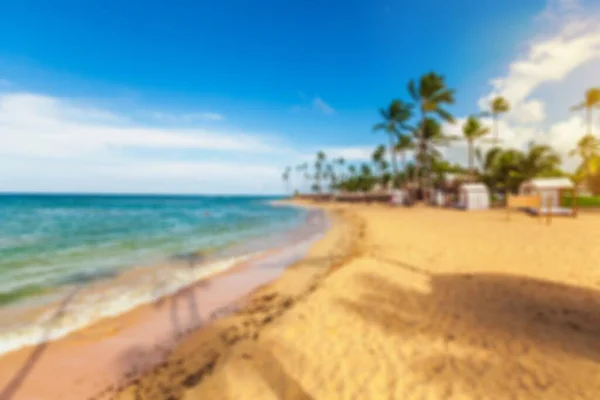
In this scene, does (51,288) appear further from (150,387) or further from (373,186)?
(373,186)

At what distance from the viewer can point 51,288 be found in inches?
284

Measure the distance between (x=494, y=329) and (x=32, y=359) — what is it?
6.45 meters

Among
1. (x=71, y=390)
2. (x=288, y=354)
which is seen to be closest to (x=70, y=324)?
(x=71, y=390)

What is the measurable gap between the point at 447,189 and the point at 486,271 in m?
36.9

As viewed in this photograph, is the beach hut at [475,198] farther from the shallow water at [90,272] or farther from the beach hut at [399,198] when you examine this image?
the shallow water at [90,272]

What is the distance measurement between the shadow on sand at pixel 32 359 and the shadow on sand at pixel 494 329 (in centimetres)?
451

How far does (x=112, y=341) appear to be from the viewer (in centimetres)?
463

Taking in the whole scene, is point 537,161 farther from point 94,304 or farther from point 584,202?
point 94,304

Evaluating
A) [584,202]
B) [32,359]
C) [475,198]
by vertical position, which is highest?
[475,198]

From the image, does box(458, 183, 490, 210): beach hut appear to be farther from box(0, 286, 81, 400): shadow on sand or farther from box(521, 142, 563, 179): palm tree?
box(0, 286, 81, 400): shadow on sand

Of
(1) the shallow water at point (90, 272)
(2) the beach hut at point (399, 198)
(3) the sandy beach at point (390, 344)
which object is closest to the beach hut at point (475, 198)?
(2) the beach hut at point (399, 198)

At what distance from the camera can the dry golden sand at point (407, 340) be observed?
294cm

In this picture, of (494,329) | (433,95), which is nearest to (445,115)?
(433,95)

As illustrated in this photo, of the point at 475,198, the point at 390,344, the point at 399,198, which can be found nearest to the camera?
the point at 390,344
